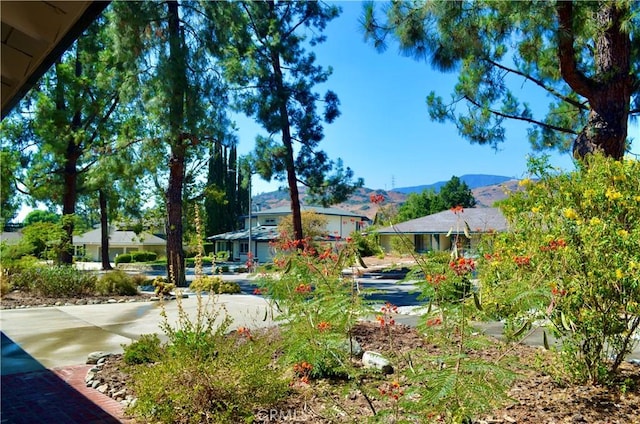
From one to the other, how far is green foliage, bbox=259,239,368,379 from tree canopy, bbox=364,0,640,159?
14.4ft

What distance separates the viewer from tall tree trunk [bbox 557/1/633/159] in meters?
7.30

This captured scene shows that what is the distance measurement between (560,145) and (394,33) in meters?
6.03

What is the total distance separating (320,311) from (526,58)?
7382 mm

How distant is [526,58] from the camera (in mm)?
9023

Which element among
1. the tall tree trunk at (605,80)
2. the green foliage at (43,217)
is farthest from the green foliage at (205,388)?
the green foliage at (43,217)

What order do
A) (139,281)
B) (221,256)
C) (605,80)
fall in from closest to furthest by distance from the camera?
(221,256)
(605,80)
(139,281)

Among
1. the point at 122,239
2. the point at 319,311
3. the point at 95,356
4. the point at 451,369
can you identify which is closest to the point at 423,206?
the point at 122,239

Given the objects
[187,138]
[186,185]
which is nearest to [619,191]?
[187,138]

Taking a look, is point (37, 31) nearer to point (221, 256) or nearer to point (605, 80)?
point (221, 256)

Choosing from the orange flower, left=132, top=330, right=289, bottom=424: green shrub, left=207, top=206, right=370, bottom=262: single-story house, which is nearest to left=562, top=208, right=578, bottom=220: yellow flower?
the orange flower

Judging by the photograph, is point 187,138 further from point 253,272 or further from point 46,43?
point 46,43

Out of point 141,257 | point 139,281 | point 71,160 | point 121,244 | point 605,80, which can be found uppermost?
point 71,160

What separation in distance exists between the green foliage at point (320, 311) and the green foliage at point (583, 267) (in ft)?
3.71

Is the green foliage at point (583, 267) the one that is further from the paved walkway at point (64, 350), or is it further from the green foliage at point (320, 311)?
the paved walkway at point (64, 350)
